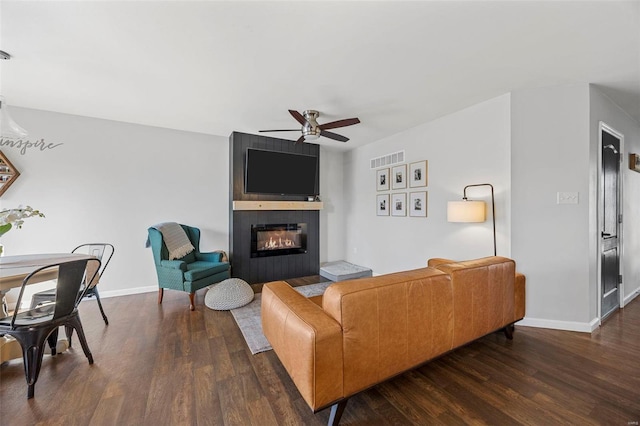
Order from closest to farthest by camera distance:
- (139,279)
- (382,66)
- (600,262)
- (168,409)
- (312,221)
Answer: (168,409) < (382,66) < (600,262) < (139,279) < (312,221)

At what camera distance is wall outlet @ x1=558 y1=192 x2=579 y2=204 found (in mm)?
2525

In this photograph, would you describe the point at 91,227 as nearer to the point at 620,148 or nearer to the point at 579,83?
the point at 579,83

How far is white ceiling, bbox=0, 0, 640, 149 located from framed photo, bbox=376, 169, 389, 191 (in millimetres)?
1401

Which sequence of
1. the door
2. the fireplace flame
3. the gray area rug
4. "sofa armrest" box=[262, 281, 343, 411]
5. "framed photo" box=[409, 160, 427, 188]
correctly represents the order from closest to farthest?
1. "sofa armrest" box=[262, 281, 343, 411]
2. the gray area rug
3. the door
4. "framed photo" box=[409, 160, 427, 188]
5. the fireplace flame

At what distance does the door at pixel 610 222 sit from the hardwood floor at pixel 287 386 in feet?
1.83

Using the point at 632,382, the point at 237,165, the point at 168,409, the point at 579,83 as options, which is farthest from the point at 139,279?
the point at 579,83

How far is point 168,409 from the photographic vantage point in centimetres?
156

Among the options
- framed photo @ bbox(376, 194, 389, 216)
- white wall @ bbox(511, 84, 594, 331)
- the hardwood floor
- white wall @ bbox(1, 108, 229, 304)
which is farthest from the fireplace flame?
white wall @ bbox(511, 84, 594, 331)

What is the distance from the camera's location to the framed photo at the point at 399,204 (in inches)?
160

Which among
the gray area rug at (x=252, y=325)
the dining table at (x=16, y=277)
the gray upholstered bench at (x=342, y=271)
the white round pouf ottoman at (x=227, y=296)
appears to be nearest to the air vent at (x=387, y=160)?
the gray upholstered bench at (x=342, y=271)

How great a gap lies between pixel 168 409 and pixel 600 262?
4225 mm

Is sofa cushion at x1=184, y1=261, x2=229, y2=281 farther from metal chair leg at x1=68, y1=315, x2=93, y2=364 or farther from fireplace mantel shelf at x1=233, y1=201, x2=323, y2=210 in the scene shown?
metal chair leg at x1=68, y1=315, x2=93, y2=364

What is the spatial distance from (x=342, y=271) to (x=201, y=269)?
2.47 m

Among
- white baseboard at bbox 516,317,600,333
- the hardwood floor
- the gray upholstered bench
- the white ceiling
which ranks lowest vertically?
the hardwood floor
